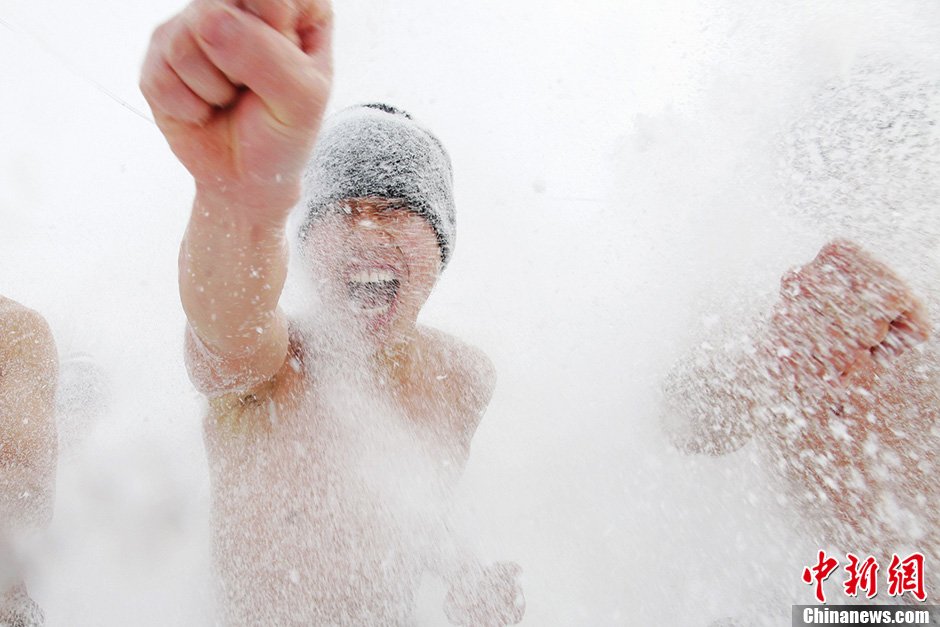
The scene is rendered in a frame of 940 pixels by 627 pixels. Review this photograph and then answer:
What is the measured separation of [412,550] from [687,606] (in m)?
1.18

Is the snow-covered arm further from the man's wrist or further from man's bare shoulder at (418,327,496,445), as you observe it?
the man's wrist

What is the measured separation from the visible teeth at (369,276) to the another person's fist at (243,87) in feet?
1.71

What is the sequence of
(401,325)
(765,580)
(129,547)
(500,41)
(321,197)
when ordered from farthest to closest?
1. (500,41)
2. (129,547)
3. (765,580)
4. (401,325)
5. (321,197)

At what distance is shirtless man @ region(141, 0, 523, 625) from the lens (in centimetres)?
86

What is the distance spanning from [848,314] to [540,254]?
1572mm

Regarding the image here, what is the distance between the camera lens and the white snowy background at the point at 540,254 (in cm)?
196

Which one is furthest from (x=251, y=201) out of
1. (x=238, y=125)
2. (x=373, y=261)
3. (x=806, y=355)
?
(x=806, y=355)

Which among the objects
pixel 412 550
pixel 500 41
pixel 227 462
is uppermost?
pixel 500 41

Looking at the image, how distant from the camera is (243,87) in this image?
0.63 m

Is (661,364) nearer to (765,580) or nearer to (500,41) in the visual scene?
(765,580)

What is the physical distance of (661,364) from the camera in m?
2.01

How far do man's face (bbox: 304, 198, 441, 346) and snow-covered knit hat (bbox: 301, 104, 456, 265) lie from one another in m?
0.03

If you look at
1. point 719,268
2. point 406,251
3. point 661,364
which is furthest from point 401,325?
point 719,268

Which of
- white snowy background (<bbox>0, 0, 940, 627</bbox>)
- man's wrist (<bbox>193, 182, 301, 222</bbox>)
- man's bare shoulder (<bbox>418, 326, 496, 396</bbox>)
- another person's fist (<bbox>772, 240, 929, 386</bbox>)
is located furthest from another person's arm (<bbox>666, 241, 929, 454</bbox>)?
man's wrist (<bbox>193, 182, 301, 222</bbox>)
